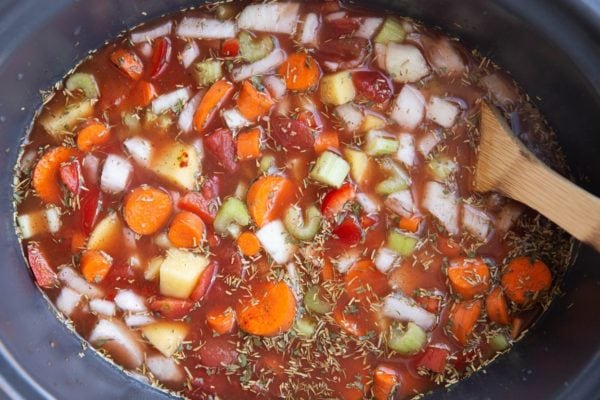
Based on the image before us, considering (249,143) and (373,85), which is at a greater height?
(373,85)

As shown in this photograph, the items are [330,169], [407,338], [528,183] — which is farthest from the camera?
[407,338]

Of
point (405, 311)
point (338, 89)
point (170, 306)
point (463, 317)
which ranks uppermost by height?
point (338, 89)

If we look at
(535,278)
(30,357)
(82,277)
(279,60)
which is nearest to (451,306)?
(535,278)

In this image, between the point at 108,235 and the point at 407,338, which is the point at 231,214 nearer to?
the point at 108,235

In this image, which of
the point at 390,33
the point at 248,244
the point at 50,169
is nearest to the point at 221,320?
the point at 248,244

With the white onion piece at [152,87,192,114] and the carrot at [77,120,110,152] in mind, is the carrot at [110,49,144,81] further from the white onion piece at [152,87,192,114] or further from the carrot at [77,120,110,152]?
the carrot at [77,120,110,152]

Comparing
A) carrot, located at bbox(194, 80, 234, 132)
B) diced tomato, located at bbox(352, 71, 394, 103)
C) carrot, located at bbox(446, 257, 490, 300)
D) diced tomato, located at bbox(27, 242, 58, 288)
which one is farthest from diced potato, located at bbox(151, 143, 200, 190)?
carrot, located at bbox(446, 257, 490, 300)
